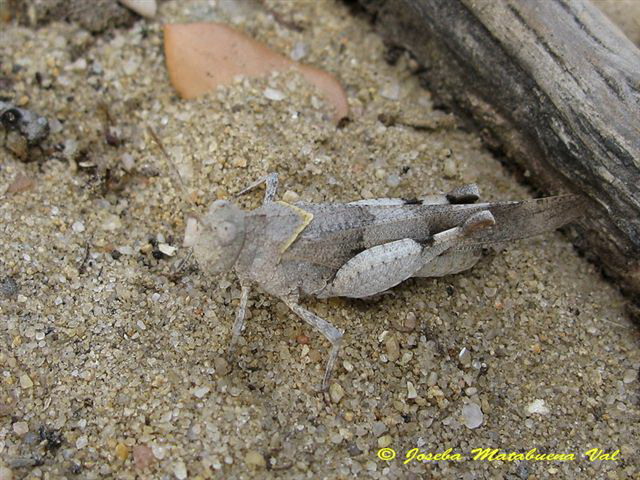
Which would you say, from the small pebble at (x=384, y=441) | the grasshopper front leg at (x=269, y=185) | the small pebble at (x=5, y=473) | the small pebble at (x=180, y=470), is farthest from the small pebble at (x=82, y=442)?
the grasshopper front leg at (x=269, y=185)

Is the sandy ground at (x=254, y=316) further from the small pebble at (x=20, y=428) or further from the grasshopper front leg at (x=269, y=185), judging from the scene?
the grasshopper front leg at (x=269, y=185)

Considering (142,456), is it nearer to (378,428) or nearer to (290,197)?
(378,428)

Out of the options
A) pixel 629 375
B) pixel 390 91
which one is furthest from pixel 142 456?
pixel 390 91

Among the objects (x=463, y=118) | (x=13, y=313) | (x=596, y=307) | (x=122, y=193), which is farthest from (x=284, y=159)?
(x=596, y=307)

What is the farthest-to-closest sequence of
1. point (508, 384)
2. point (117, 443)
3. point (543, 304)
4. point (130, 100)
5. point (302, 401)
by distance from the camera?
point (130, 100), point (543, 304), point (508, 384), point (302, 401), point (117, 443)

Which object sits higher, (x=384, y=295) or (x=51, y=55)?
(x=384, y=295)

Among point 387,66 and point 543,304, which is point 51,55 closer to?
point 387,66

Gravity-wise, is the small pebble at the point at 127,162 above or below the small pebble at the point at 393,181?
below
